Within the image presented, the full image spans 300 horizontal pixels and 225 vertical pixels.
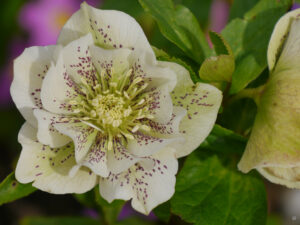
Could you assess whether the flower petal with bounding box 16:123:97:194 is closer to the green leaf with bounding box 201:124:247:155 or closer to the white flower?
the white flower

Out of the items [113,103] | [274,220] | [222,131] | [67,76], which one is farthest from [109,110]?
[274,220]

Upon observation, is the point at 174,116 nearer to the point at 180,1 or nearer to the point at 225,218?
the point at 225,218

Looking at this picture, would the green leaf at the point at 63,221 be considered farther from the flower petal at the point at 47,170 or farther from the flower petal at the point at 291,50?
the flower petal at the point at 291,50

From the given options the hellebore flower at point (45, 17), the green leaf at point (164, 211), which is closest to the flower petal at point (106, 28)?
the green leaf at point (164, 211)

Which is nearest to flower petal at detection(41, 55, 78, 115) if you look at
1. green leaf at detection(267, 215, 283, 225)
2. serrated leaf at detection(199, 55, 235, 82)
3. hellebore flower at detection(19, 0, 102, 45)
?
serrated leaf at detection(199, 55, 235, 82)

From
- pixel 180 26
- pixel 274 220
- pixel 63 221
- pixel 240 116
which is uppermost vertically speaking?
pixel 180 26

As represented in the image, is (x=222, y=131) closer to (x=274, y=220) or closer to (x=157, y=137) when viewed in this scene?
(x=157, y=137)
